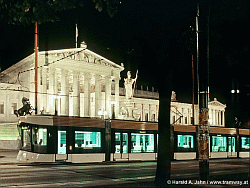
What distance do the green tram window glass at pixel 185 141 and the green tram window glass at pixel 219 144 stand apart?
9.88 ft

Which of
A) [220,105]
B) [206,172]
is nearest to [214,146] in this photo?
[206,172]

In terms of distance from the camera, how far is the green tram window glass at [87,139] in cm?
2820

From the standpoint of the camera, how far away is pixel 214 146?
38.4m

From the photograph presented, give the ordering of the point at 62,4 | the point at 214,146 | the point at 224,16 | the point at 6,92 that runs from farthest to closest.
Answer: the point at 6,92 < the point at 214,146 < the point at 224,16 < the point at 62,4

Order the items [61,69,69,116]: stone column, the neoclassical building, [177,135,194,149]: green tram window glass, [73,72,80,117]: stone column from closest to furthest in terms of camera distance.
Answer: [177,135,194,149]: green tram window glass → the neoclassical building → [61,69,69,116]: stone column → [73,72,80,117]: stone column

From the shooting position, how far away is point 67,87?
72250 millimetres

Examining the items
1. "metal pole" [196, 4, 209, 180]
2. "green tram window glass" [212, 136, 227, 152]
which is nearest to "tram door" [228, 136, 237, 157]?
"green tram window glass" [212, 136, 227, 152]

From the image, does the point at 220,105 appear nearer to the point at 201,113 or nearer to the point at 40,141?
the point at 40,141

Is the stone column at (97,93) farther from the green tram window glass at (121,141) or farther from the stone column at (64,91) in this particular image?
the green tram window glass at (121,141)

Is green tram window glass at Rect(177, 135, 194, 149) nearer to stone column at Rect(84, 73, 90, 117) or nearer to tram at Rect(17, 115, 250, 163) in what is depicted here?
tram at Rect(17, 115, 250, 163)

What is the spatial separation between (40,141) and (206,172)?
14.7 meters

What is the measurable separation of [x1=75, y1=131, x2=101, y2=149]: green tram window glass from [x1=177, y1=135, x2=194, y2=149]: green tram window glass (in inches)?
333

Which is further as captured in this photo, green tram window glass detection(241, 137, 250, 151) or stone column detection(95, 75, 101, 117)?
stone column detection(95, 75, 101, 117)

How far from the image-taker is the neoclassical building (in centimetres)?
6738
